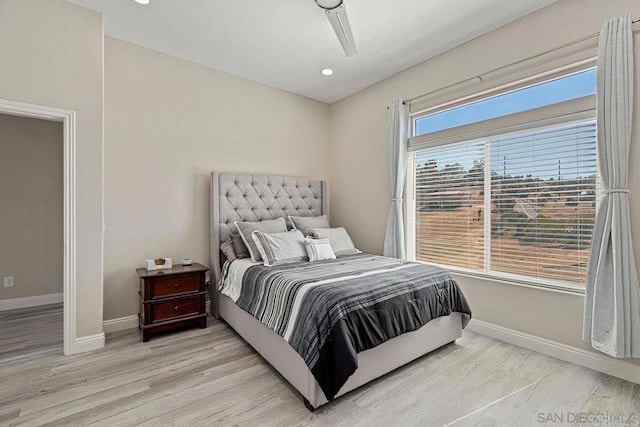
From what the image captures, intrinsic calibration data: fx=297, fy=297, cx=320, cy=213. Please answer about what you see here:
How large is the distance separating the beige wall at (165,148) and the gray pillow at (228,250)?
356mm

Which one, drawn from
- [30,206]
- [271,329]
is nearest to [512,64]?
[271,329]

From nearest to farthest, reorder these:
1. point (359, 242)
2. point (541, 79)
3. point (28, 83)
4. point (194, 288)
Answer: point (28, 83)
point (541, 79)
point (194, 288)
point (359, 242)

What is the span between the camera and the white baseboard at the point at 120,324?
293 centimetres

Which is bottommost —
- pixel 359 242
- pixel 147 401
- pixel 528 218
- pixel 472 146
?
pixel 147 401

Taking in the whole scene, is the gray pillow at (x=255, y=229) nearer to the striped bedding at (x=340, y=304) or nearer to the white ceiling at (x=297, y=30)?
the striped bedding at (x=340, y=304)

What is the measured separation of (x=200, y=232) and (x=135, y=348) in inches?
52.4

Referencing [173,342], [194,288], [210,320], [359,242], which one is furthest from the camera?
[359,242]

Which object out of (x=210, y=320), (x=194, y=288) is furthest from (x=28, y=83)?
(x=210, y=320)

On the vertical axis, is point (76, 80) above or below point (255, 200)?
above

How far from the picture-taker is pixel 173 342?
2.74 m

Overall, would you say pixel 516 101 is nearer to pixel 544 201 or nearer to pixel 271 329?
pixel 544 201

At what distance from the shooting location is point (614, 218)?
2.08 m

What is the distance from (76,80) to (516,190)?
3.98m

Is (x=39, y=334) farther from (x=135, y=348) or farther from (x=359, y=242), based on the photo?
(x=359, y=242)
